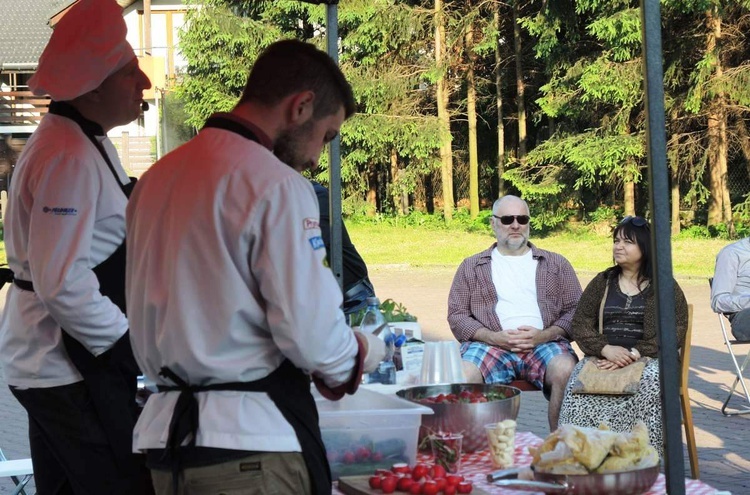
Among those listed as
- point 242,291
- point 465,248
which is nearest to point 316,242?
point 242,291

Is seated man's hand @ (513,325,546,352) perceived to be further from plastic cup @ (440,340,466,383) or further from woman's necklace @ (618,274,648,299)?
plastic cup @ (440,340,466,383)

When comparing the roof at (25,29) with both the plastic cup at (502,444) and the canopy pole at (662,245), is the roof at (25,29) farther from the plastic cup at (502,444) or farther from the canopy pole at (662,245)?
the canopy pole at (662,245)

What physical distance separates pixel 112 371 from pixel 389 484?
32.7 inches

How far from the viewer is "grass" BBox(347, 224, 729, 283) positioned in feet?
64.5

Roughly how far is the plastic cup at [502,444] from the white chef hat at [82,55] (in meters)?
1.44

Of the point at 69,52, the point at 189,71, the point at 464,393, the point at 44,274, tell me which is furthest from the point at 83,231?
the point at 189,71

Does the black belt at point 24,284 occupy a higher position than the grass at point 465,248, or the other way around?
the grass at point 465,248

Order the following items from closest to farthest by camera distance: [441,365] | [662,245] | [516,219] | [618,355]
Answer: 1. [662,245]
2. [441,365]
3. [618,355]
4. [516,219]

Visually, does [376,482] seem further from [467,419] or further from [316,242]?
[316,242]

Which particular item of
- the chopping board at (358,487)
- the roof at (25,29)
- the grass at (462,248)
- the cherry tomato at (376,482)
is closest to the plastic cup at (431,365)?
the chopping board at (358,487)

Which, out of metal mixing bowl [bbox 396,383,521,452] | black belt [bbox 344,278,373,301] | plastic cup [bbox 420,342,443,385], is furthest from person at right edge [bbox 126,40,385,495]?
black belt [bbox 344,278,373,301]

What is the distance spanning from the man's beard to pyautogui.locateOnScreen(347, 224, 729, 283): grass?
15.7m

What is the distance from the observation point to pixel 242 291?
201 centimetres

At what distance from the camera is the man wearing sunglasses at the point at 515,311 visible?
19.6ft
